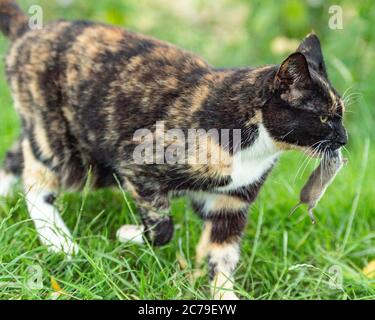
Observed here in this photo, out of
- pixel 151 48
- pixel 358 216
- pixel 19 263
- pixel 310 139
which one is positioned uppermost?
pixel 151 48

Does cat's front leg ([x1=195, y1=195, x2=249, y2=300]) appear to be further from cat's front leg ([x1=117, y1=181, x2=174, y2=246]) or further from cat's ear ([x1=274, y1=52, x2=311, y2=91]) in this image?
cat's ear ([x1=274, y1=52, x2=311, y2=91])

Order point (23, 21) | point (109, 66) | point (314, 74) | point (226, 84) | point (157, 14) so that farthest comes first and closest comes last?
point (157, 14) < point (23, 21) < point (109, 66) < point (226, 84) < point (314, 74)

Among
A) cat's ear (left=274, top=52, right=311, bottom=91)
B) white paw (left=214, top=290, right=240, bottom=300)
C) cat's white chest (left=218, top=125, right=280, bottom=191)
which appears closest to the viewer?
cat's ear (left=274, top=52, right=311, bottom=91)

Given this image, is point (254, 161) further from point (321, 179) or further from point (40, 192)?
point (40, 192)

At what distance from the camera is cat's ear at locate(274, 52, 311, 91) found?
2.54m

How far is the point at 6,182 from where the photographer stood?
3.77 metres

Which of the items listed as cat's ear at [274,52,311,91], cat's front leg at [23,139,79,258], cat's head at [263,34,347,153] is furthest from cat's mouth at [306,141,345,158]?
cat's front leg at [23,139,79,258]

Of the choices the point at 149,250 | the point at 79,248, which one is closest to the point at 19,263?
the point at 79,248

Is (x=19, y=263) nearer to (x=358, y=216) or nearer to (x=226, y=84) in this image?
(x=226, y=84)

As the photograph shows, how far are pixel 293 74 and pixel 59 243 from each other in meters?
1.29

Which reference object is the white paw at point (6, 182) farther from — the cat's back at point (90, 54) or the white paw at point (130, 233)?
the white paw at point (130, 233)

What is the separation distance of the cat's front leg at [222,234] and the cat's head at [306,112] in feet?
1.66

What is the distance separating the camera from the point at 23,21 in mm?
3582

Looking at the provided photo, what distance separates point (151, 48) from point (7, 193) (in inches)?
45.4
